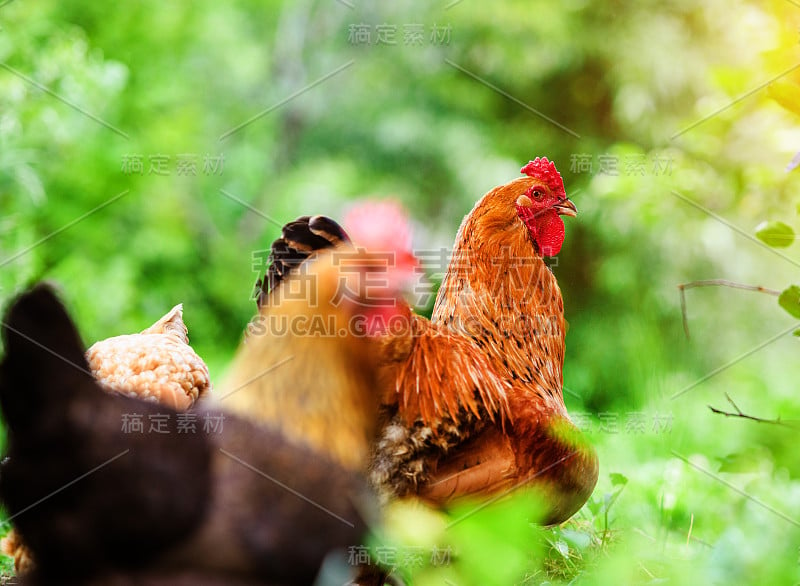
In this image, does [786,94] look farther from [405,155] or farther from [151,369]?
[405,155]

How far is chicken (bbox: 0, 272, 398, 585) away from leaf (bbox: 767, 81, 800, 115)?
0.86 m

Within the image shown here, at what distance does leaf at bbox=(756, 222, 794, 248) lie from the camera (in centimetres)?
111

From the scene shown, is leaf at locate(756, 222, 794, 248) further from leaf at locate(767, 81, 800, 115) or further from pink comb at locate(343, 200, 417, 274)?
pink comb at locate(343, 200, 417, 274)

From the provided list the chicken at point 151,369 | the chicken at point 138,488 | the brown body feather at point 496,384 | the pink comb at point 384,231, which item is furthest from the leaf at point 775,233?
the chicken at point 151,369

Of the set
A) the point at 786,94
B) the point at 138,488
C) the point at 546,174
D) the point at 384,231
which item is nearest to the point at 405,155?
the point at 546,174

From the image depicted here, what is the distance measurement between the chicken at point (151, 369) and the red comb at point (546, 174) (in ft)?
2.74

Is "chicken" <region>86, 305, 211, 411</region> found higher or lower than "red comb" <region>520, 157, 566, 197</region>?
lower

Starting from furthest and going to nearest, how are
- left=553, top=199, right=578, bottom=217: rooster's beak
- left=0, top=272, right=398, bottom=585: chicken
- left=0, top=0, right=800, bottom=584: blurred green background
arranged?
left=0, top=0, right=800, bottom=584: blurred green background
left=553, top=199, right=578, bottom=217: rooster's beak
left=0, top=272, right=398, bottom=585: chicken

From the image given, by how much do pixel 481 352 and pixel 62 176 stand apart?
10.8ft

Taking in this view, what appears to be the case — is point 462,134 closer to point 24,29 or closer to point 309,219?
point 24,29

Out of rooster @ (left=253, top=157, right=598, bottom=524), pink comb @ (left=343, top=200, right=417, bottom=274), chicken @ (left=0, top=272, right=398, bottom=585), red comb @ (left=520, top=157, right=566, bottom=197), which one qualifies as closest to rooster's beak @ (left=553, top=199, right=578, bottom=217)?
red comb @ (left=520, top=157, right=566, bottom=197)

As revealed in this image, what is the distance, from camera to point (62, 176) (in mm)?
4113

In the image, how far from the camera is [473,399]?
1.47 m

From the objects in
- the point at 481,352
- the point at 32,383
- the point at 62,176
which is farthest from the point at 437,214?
the point at 32,383
